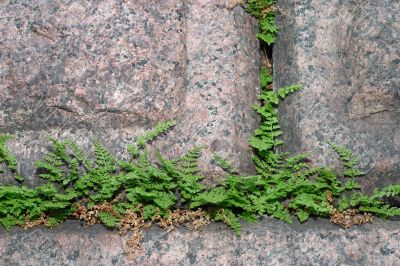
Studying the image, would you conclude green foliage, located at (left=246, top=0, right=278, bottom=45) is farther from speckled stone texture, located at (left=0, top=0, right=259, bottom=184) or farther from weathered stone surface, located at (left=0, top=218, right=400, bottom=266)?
weathered stone surface, located at (left=0, top=218, right=400, bottom=266)

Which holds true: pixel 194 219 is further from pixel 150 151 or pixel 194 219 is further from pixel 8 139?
pixel 8 139

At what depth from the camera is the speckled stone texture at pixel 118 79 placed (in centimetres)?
409

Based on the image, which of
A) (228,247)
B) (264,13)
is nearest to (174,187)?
(228,247)

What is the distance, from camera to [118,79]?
4.10m

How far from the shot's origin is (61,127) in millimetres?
4164

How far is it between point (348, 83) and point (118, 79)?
63.4 inches

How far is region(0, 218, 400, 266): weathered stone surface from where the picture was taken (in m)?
3.77

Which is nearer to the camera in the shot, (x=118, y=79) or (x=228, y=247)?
(x=228, y=247)

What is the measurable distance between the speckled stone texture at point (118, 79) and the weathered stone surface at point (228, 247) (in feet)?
1.52

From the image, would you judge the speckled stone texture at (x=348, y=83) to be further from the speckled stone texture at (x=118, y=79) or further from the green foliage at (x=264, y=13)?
the speckled stone texture at (x=118, y=79)

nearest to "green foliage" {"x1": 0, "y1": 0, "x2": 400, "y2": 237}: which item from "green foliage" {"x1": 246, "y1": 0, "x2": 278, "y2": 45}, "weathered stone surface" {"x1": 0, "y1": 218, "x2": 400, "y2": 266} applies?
"weathered stone surface" {"x1": 0, "y1": 218, "x2": 400, "y2": 266}

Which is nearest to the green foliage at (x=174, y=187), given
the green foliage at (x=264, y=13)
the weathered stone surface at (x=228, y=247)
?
the weathered stone surface at (x=228, y=247)

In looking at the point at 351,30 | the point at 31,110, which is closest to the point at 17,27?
the point at 31,110

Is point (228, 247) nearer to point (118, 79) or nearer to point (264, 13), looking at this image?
point (118, 79)
